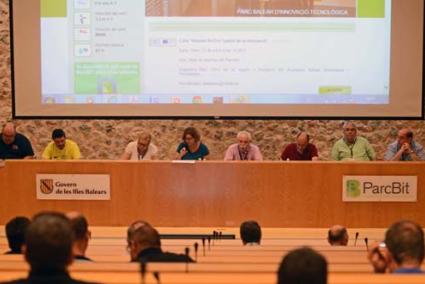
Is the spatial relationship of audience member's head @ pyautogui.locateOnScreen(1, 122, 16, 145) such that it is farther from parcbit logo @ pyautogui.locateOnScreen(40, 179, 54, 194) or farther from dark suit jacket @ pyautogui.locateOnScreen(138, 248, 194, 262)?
dark suit jacket @ pyautogui.locateOnScreen(138, 248, 194, 262)

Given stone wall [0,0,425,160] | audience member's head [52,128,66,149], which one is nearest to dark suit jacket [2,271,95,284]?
audience member's head [52,128,66,149]

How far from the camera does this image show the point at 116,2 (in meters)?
9.14

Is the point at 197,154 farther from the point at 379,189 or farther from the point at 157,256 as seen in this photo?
the point at 157,256

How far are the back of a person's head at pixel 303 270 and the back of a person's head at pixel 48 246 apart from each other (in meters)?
0.74

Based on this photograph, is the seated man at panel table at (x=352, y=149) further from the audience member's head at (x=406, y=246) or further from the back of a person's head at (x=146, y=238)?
the audience member's head at (x=406, y=246)

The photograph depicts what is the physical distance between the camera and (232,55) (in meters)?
9.24

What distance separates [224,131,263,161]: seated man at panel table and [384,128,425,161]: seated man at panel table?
1.57 metres

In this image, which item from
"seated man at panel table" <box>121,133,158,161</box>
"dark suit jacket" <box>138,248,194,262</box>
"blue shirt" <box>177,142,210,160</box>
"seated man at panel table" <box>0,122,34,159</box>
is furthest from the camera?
"seated man at panel table" <box>0,122,34,159</box>

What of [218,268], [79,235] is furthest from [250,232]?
[218,268]

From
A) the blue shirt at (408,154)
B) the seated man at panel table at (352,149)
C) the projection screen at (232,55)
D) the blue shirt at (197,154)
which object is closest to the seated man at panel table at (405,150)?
the blue shirt at (408,154)

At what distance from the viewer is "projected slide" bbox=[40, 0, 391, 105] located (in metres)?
9.15

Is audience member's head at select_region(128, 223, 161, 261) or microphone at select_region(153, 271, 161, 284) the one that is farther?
audience member's head at select_region(128, 223, 161, 261)

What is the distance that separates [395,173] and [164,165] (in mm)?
2331

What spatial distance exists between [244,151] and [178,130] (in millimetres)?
2248
